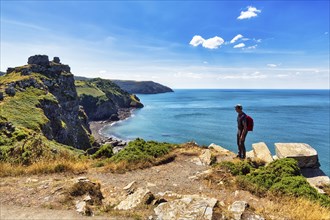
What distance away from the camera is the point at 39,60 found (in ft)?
269

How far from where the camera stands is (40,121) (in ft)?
143

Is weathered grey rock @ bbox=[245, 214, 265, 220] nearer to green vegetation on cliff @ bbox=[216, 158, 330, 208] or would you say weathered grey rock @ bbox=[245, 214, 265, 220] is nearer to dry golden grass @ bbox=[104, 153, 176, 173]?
green vegetation on cliff @ bbox=[216, 158, 330, 208]

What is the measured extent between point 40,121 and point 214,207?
41.0 meters

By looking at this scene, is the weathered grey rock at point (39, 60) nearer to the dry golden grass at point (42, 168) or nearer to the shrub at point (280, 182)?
the dry golden grass at point (42, 168)

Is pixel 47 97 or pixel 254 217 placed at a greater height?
pixel 47 97

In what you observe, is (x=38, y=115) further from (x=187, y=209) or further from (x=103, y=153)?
(x=187, y=209)

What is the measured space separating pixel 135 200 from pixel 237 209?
3690 mm

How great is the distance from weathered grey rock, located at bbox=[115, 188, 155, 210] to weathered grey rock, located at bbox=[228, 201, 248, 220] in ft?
9.60

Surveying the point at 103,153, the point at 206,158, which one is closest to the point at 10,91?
the point at 103,153

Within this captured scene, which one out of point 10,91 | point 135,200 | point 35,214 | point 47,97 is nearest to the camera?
point 35,214

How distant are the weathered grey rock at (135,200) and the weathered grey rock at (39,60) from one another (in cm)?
8273

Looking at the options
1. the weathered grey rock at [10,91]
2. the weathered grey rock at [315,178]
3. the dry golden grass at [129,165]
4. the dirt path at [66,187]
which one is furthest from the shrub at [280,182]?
the weathered grey rock at [10,91]

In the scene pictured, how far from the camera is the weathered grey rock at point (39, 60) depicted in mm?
81562

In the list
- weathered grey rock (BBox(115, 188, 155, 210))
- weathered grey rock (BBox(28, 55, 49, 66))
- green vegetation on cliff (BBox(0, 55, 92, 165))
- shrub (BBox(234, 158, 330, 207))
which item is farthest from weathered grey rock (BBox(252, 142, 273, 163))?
weathered grey rock (BBox(28, 55, 49, 66))
